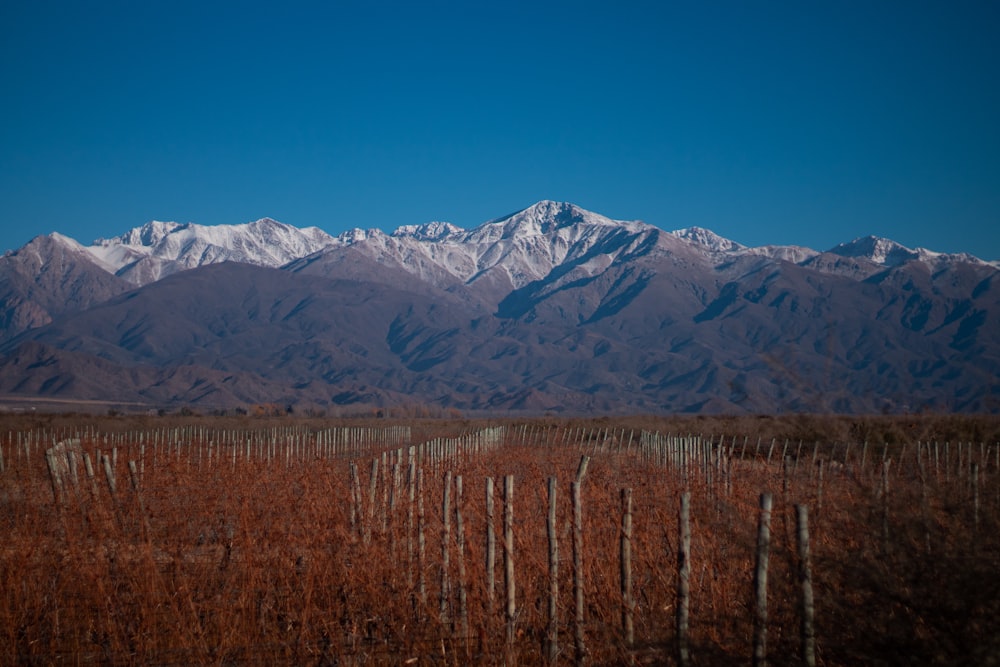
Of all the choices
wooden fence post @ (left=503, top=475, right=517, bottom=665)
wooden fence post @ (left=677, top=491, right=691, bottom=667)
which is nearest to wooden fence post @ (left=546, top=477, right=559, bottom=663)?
wooden fence post @ (left=503, top=475, right=517, bottom=665)

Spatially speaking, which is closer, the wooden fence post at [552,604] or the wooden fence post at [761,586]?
the wooden fence post at [761,586]

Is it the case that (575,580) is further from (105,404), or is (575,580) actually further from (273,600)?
(105,404)

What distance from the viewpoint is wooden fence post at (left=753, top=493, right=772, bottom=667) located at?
17.1ft

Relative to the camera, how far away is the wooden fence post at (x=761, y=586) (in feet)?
17.1

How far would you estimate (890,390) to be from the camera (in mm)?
4824

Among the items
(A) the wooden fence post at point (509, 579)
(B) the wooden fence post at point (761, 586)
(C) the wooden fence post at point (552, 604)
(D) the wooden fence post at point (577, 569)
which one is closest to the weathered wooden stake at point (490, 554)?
(A) the wooden fence post at point (509, 579)

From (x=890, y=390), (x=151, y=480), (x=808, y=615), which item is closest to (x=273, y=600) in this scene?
(x=808, y=615)

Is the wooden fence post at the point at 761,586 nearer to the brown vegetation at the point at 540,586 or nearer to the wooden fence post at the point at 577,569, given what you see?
the brown vegetation at the point at 540,586

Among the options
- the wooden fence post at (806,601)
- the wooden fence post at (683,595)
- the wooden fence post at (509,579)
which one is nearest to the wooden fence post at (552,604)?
the wooden fence post at (509,579)

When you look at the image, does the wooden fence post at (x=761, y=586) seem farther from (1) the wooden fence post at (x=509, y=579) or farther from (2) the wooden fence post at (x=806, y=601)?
(1) the wooden fence post at (x=509, y=579)

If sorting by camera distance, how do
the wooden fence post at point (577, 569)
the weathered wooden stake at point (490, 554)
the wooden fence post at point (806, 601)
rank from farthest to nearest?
the weathered wooden stake at point (490, 554) → the wooden fence post at point (577, 569) → the wooden fence post at point (806, 601)

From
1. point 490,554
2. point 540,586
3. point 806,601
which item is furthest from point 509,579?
point 806,601

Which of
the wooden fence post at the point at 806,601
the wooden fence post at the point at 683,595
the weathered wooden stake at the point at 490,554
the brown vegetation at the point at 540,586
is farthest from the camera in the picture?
the weathered wooden stake at the point at 490,554

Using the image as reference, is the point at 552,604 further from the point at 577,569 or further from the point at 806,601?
the point at 806,601
